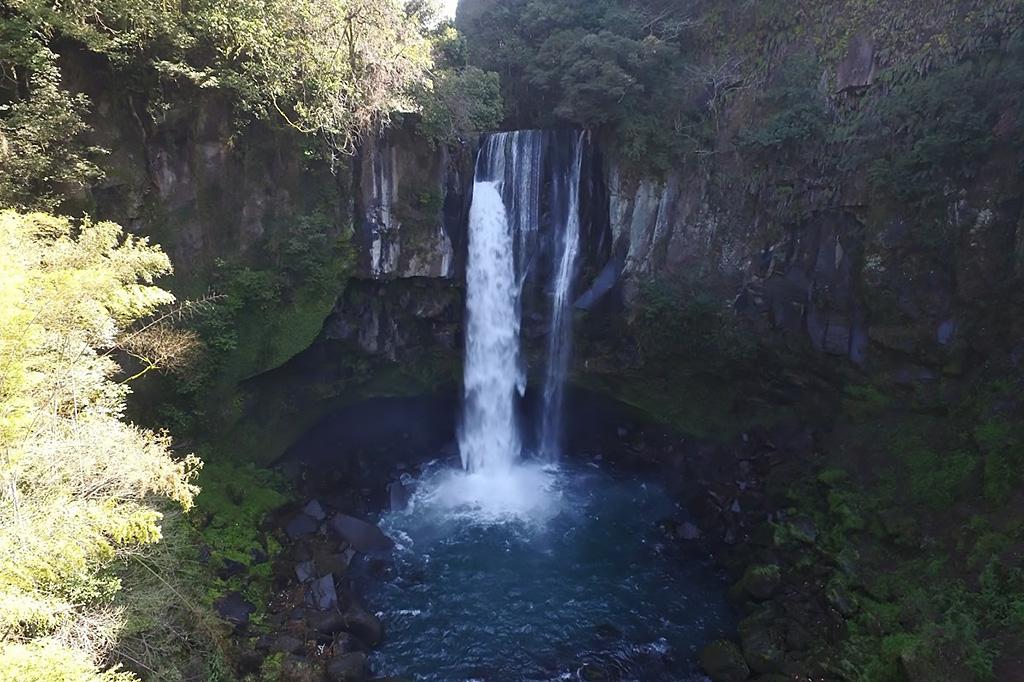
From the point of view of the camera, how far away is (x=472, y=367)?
17.8 meters

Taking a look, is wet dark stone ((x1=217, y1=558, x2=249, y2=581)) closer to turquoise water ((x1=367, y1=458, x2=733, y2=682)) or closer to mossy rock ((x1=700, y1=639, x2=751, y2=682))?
turquoise water ((x1=367, y1=458, x2=733, y2=682))

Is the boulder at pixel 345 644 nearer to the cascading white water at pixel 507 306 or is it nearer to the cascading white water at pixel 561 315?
the cascading white water at pixel 507 306

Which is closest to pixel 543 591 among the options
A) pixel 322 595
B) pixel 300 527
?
pixel 322 595

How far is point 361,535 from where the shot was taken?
13844mm

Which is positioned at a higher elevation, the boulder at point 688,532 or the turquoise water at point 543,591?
the boulder at point 688,532

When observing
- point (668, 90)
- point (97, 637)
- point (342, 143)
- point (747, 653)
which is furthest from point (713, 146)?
point (97, 637)

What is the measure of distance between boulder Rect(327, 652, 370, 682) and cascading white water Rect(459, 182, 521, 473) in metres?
7.67

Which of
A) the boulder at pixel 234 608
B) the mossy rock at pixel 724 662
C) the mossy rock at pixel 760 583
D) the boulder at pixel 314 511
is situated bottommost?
the mossy rock at pixel 724 662

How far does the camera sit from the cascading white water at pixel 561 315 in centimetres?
1694

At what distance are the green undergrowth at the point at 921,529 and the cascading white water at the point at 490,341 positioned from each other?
816 cm

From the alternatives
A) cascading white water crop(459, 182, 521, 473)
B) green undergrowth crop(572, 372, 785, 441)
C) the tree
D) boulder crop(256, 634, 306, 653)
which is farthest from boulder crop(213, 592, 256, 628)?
green undergrowth crop(572, 372, 785, 441)

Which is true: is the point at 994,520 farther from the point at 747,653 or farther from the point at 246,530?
the point at 246,530

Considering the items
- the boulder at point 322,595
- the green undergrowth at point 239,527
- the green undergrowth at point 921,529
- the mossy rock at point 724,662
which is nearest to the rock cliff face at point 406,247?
the green undergrowth at point 239,527

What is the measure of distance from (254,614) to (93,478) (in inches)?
217
